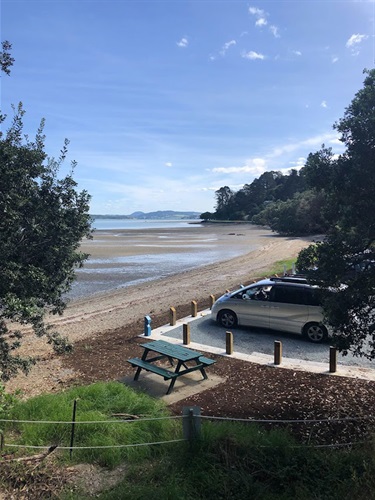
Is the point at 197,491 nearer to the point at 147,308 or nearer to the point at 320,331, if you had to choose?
the point at 320,331

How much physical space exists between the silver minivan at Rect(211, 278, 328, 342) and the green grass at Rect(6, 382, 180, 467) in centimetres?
586

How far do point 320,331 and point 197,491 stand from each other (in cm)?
786

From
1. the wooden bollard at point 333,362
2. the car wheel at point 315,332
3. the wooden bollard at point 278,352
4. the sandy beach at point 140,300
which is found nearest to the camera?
the wooden bollard at point 333,362

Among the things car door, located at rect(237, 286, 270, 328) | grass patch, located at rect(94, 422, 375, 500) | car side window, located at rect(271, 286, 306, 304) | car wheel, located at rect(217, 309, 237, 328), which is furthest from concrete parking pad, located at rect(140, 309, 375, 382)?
grass patch, located at rect(94, 422, 375, 500)

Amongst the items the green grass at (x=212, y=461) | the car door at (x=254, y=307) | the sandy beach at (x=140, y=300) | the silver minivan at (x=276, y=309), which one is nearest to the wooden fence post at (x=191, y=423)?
the green grass at (x=212, y=461)

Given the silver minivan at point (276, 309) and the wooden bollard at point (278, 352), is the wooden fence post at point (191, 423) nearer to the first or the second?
the wooden bollard at point (278, 352)

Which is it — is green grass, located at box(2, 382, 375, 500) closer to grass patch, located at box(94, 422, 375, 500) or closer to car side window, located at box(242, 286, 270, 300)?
grass patch, located at box(94, 422, 375, 500)

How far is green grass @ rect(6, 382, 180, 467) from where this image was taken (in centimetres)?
503

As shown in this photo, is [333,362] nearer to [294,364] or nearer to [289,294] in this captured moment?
[294,364]

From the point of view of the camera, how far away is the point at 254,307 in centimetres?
1209

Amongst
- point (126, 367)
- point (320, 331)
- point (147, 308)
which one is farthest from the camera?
point (147, 308)

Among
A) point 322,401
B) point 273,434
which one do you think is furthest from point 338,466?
point 322,401

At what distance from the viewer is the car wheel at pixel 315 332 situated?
1106 centimetres

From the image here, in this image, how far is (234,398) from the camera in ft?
23.8
